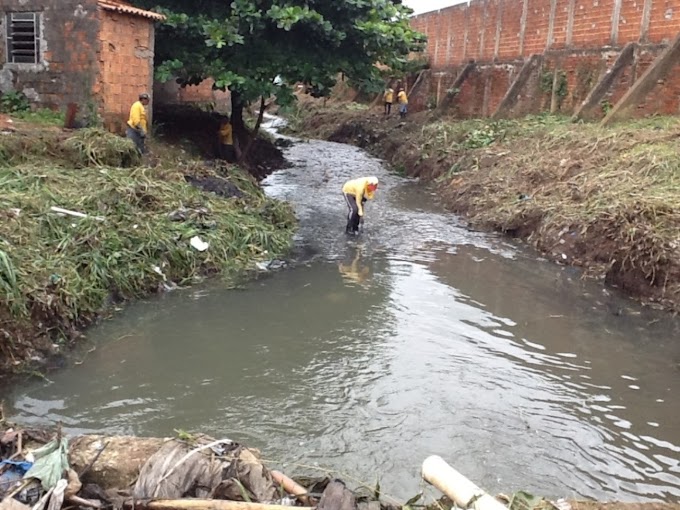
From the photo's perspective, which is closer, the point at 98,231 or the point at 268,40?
the point at 98,231

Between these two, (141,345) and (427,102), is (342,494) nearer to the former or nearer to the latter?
(141,345)

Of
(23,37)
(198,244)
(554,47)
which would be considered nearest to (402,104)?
(554,47)

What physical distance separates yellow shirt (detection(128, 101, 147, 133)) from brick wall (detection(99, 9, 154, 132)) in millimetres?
720

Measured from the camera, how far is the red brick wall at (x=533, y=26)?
516 inches

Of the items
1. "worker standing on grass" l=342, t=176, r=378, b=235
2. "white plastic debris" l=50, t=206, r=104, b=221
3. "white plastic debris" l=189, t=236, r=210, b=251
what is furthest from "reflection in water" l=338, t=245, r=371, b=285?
"white plastic debris" l=50, t=206, r=104, b=221

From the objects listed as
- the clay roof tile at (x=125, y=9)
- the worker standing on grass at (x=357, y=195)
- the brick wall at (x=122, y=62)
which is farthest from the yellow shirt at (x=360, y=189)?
the clay roof tile at (x=125, y=9)

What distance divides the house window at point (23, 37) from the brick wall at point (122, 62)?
1.43 metres

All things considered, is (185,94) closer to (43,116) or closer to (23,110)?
(23,110)

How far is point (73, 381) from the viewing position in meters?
5.43

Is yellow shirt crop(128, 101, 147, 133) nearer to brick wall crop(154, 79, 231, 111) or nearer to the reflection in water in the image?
the reflection in water

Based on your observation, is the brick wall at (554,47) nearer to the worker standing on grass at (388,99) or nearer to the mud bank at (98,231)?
the worker standing on grass at (388,99)

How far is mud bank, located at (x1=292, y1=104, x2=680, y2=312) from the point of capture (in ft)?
26.2

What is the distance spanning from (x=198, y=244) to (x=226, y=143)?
261 inches

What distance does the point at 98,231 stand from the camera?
7.35m
